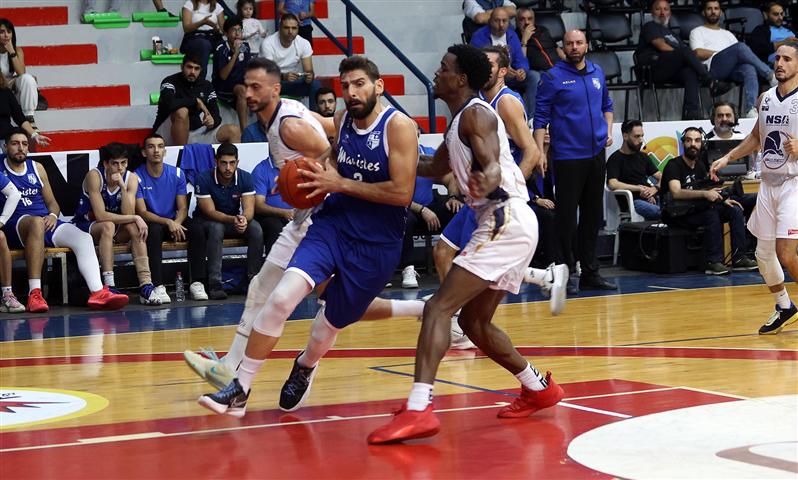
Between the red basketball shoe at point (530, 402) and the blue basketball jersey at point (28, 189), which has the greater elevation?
the blue basketball jersey at point (28, 189)

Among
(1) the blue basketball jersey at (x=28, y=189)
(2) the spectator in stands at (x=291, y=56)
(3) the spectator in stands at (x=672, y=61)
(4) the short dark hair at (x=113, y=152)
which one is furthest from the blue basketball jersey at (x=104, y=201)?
(3) the spectator in stands at (x=672, y=61)

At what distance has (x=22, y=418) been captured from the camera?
5742 mm

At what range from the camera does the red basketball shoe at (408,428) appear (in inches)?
194

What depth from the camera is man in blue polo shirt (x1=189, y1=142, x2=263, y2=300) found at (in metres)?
10.8

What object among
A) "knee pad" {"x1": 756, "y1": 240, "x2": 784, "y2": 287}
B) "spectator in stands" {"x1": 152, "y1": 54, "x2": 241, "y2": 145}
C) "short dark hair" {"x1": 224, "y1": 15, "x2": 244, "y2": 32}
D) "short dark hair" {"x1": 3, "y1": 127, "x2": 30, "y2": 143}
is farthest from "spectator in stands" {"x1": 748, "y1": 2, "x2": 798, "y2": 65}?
"short dark hair" {"x1": 3, "y1": 127, "x2": 30, "y2": 143}

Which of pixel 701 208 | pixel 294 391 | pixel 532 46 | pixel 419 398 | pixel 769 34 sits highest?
pixel 769 34

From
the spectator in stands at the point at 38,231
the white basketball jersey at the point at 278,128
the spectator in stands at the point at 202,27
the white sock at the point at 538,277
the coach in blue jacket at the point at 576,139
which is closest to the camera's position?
the white basketball jersey at the point at 278,128

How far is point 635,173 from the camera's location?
495 inches

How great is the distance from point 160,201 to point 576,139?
3669 mm

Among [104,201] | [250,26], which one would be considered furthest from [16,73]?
[250,26]

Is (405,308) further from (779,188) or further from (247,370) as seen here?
(779,188)

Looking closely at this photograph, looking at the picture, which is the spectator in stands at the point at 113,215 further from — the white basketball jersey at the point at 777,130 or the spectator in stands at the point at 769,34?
the spectator in stands at the point at 769,34

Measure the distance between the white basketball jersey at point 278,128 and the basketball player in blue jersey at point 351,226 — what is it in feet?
1.02

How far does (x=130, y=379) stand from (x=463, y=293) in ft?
8.20
